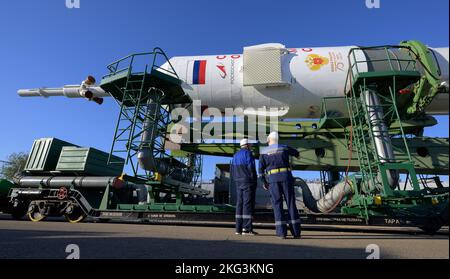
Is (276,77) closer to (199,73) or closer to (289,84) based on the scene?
(289,84)

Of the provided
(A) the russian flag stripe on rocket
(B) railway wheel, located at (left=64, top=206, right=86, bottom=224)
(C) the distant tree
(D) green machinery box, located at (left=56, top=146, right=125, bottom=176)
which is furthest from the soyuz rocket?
(C) the distant tree

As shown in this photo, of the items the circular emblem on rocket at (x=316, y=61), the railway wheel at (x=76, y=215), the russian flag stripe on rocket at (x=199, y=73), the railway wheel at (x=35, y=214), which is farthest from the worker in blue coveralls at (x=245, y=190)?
the railway wheel at (x=35, y=214)

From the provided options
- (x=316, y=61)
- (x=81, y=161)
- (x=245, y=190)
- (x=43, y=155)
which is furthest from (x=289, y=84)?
(x=43, y=155)

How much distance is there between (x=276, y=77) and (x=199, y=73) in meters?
2.87

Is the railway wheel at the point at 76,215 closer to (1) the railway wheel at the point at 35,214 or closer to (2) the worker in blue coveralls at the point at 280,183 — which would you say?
(1) the railway wheel at the point at 35,214

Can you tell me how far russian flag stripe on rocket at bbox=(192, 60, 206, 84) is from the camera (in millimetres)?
10289

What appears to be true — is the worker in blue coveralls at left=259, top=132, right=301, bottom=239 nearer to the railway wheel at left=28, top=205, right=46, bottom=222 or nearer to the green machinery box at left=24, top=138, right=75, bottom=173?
the railway wheel at left=28, top=205, right=46, bottom=222

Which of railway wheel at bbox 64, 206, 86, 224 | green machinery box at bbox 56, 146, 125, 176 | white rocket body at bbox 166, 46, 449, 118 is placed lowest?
railway wheel at bbox 64, 206, 86, 224

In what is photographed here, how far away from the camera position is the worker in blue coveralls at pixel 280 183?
15.4 feet

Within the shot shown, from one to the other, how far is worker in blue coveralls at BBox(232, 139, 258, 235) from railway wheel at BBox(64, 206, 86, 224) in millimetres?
6195

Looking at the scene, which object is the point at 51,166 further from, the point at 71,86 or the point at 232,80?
the point at 232,80

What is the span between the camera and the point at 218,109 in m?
10.5

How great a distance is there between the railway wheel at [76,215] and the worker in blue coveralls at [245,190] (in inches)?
244
